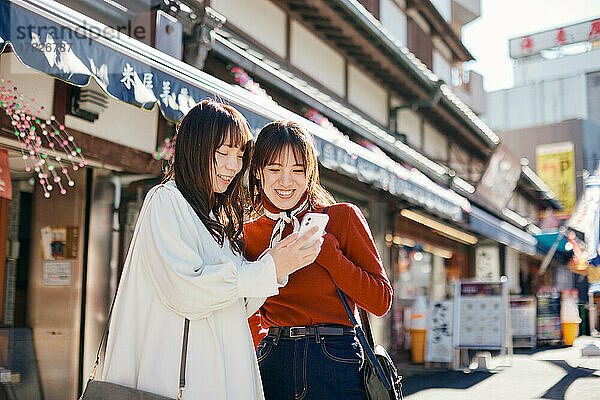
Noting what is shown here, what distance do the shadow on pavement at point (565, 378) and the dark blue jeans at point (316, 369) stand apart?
19.4ft

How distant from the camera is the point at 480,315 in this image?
10555mm

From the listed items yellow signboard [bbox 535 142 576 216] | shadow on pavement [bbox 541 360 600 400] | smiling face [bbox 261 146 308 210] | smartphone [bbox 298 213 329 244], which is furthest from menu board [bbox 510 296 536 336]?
yellow signboard [bbox 535 142 576 216]

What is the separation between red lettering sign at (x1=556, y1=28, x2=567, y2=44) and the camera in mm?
37156

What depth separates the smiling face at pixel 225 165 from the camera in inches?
77.4

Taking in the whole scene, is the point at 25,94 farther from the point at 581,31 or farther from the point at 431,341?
the point at 581,31

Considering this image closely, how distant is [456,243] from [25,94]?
13.3m

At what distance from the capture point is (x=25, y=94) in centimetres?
492

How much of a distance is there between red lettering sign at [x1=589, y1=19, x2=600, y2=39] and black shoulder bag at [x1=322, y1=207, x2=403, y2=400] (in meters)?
37.3

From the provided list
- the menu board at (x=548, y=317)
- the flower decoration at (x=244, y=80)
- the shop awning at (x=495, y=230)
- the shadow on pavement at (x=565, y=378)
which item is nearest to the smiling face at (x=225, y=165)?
the flower decoration at (x=244, y=80)

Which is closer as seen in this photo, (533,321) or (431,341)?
(431,341)

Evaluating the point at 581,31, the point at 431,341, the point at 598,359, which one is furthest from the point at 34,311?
the point at 581,31

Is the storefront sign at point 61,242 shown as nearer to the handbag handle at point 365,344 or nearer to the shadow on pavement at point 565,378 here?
the handbag handle at point 365,344

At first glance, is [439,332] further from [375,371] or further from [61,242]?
[375,371]

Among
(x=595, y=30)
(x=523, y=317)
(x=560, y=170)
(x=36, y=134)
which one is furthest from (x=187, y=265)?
(x=595, y=30)
